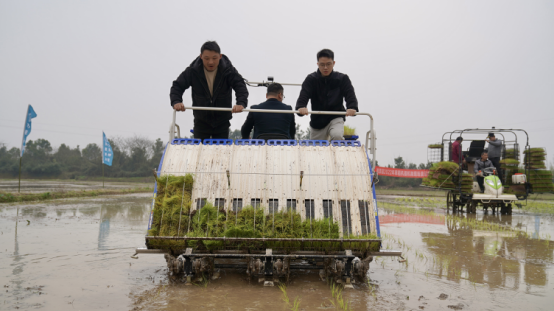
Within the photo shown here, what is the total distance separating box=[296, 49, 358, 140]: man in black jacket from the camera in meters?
6.35

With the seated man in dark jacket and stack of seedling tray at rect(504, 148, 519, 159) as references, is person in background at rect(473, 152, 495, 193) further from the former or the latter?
the seated man in dark jacket

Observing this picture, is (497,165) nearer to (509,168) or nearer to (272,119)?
(509,168)

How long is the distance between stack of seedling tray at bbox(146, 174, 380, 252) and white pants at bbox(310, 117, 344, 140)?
1929 millimetres

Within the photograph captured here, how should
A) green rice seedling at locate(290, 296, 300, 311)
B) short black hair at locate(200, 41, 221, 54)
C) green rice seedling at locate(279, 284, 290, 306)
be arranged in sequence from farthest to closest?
short black hair at locate(200, 41, 221, 54), green rice seedling at locate(279, 284, 290, 306), green rice seedling at locate(290, 296, 300, 311)

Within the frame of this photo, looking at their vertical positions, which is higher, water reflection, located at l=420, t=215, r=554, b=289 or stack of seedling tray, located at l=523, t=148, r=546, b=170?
stack of seedling tray, located at l=523, t=148, r=546, b=170

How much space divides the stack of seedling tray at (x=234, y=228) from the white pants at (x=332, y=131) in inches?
75.9

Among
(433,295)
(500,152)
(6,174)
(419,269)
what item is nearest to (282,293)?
(433,295)

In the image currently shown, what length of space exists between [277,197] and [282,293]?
50.0 inches

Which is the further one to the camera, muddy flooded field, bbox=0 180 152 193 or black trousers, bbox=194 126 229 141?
muddy flooded field, bbox=0 180 152 193

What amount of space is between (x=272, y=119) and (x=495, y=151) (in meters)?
14.4

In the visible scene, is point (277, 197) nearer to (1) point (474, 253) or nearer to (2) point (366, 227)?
(2) point (366, 227)

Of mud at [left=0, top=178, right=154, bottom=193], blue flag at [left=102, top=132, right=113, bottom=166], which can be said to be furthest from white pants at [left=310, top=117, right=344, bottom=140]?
blue flag at [left=102, top=132, right=113, bottom=166]

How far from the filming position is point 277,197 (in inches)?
202

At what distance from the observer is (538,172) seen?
1645 cm
